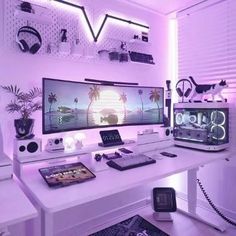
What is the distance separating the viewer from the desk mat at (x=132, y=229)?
1.86 m

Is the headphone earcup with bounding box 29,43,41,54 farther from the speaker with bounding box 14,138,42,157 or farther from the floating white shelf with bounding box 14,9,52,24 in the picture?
the speaker with bounding box 14,138,42,157

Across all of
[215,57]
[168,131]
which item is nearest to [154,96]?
[168,131]

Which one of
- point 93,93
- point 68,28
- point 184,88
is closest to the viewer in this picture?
point 93,93

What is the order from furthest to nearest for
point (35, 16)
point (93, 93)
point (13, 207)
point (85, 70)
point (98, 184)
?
point (85, 70)
point (93, 93)
point (35, 16)
point (98, 184)
point (13, 207)

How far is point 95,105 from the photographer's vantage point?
5.59ft

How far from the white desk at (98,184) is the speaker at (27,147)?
0.40 ft

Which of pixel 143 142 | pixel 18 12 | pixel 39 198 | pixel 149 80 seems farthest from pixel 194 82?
pixel 39 198

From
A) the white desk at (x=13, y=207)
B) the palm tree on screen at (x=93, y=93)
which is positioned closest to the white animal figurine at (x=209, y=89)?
the palm tree on screen at (x=93, y=93)

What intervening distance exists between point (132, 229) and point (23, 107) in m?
1.37

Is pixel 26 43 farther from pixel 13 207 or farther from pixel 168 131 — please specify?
pixel 168 131

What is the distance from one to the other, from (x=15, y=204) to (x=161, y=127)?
1417 mm

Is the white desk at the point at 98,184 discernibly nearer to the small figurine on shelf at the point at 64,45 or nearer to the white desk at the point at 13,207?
the white desk at the point at 13,207

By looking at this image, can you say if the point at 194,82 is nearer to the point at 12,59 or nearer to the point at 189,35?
the point at 189,35

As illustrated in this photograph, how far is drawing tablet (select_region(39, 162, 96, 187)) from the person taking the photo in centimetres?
113
